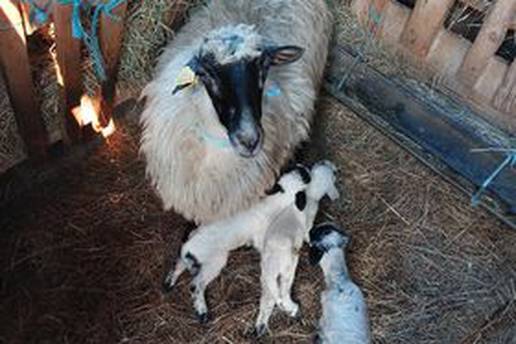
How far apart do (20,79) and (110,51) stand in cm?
45

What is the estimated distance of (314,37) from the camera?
3.25 metres

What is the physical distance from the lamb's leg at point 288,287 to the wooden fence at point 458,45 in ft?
5.13

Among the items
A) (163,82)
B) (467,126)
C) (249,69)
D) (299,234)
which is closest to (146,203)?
(163,82)

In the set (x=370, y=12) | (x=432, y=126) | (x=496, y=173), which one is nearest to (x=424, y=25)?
(x=370, y=12)

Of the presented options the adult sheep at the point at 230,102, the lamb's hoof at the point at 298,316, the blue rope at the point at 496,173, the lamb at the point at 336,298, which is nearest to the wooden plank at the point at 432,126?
the blue rope at the point at 496,173

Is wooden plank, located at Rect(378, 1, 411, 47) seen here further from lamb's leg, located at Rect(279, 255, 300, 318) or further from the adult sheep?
lamb's leg, located at Rect(279, 255, 300, 318)

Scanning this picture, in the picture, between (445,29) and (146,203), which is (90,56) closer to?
(146,203)

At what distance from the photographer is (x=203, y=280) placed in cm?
277

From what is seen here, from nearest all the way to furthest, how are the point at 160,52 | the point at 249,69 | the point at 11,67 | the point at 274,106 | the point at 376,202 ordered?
1. the point at 249,69
2. the point at 11,67
3. the point at 274,106
4. the point at 160,52
5. the point at 376,202

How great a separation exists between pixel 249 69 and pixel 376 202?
4.48ft

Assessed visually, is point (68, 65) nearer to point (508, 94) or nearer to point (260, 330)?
point (260, 330)

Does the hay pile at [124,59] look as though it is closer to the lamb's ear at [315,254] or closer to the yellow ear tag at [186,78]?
the yellow ear tag at [186,78]

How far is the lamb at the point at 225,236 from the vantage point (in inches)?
107

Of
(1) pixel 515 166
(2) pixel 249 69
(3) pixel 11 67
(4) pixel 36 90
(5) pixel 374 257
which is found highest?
(2) pixel 249 69
